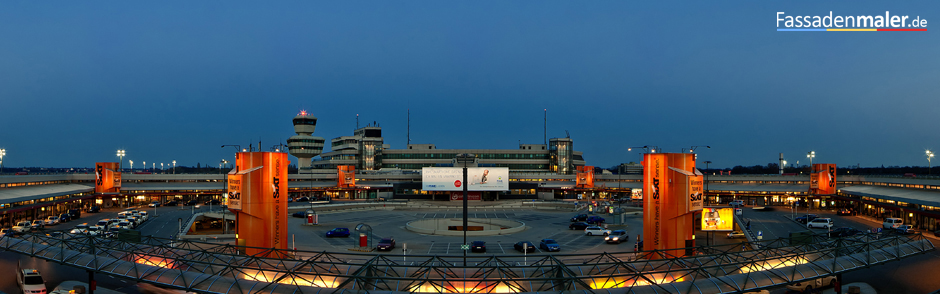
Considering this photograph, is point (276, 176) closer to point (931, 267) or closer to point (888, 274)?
point (888, 274)

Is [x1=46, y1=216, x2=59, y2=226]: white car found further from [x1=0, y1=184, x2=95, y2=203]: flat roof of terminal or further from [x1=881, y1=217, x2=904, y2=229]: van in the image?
[x1=881, y1=217, x2=904, y2=229]: van

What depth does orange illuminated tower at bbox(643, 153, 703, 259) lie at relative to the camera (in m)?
34.4

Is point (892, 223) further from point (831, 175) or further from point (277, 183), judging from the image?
point (277, 183)

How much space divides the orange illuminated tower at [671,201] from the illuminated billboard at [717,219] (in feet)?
28.0

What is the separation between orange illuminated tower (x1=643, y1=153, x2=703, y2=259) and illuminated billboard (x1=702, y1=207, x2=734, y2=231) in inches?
336

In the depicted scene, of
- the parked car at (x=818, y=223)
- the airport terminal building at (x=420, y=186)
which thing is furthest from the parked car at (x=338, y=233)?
the parked car at (x=818, y=223)

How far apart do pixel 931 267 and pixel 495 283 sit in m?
32.5

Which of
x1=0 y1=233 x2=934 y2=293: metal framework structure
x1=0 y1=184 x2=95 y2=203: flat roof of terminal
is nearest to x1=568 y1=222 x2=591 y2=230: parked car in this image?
x1=0 y1=233 x2=934 y2=293: metal framework structure

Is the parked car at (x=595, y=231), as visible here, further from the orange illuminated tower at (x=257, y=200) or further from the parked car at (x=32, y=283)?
the parked car at (x=32, y=283)

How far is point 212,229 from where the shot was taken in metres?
59.6

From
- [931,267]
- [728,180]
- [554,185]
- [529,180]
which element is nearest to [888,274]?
[931,267]

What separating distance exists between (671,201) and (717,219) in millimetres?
11138

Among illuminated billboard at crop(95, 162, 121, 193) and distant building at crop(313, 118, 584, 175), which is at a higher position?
distant building at crop(313, 118, 584, 175)

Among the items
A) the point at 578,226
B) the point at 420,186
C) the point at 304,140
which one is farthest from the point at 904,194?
the point at 304,140
